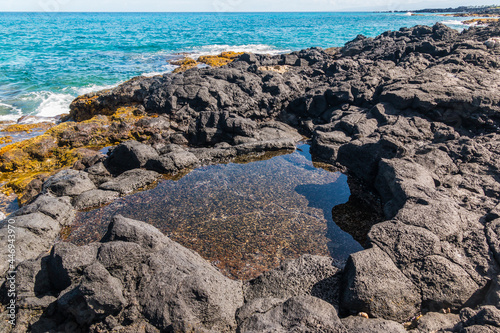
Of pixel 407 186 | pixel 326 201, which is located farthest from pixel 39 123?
pixel 407 186

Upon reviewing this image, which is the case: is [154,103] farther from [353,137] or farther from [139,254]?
[139,254]

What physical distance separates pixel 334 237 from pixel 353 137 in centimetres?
767

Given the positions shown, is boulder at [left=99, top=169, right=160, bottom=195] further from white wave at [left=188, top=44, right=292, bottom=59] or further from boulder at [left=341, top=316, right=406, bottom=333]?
white wave at [left=188, top=44, right=292, bottom=59]

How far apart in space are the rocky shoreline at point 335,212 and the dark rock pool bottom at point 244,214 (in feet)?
3.12

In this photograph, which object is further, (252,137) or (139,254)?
(252,137)

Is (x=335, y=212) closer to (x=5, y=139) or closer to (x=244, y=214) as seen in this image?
(x=244, y=214)

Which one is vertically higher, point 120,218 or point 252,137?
point 120,218

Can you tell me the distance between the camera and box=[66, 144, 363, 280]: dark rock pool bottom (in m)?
9.08

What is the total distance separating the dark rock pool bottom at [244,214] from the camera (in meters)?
9.08

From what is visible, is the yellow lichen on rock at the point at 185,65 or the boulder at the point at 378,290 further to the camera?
the yellow lichen on rock at the point at 185,65

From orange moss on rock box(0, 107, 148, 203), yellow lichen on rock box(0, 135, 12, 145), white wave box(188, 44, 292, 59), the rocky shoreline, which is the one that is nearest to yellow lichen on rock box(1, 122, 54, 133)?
yellow lichen on rock box(0, 135, 12, 145)

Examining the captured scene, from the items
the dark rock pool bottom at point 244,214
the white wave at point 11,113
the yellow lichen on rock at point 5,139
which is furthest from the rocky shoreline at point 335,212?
the white wave at point 11,113

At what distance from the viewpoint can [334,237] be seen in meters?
9.73

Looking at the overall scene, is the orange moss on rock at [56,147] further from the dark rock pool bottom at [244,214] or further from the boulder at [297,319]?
the boulder at [297,319]
